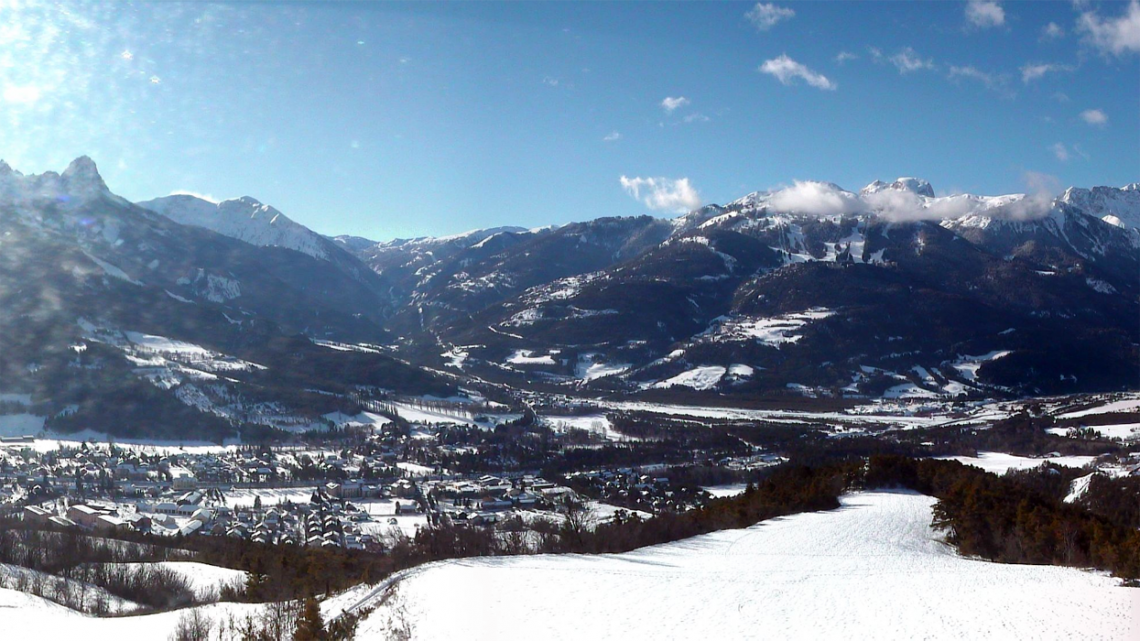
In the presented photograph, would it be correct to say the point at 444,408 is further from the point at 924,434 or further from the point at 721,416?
the point at 924,434

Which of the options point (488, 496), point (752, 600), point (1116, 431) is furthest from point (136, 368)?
point (1116, 431)

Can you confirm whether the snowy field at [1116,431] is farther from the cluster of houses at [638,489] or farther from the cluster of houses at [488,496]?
the cluster of houses at [488,496]

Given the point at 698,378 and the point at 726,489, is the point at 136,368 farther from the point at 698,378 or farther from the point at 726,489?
the point at 698,378

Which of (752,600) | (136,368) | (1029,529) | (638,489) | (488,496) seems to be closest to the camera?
(752,600)

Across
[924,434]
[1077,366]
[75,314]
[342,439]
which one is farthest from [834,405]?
[75,314]

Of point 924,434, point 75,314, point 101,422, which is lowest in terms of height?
point 924,434

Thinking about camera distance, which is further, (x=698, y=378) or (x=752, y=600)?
(x=698, y=378)
